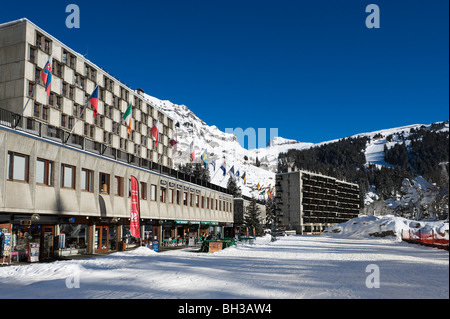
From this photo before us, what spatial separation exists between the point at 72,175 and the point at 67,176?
534 mm

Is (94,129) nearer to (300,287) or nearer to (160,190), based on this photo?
(160,190)

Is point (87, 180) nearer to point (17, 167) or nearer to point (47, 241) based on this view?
point (47, 241)

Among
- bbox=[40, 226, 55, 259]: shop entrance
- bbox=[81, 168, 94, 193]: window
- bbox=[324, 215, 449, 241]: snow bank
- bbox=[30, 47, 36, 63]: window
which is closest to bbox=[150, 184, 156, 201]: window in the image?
bbox=[81, 168, 94, 193]: window

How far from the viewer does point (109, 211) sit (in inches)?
1204

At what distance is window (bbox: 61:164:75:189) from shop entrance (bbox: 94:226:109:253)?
499 centimetres

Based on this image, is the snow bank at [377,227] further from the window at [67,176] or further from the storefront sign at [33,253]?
the storefront sign at [33,253]

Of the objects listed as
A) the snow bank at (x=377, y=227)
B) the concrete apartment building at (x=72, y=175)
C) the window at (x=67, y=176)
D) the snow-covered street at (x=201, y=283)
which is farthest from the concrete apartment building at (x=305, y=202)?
the snow-covered street at (x=201, y=283)

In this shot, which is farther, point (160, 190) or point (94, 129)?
point (94, 129)

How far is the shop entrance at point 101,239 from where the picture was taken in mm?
30112

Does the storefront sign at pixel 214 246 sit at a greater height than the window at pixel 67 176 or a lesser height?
lesser

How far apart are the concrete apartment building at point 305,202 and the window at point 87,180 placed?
114 metres

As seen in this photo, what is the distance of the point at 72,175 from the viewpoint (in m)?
27.0

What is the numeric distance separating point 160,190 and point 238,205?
39473 millimetres
